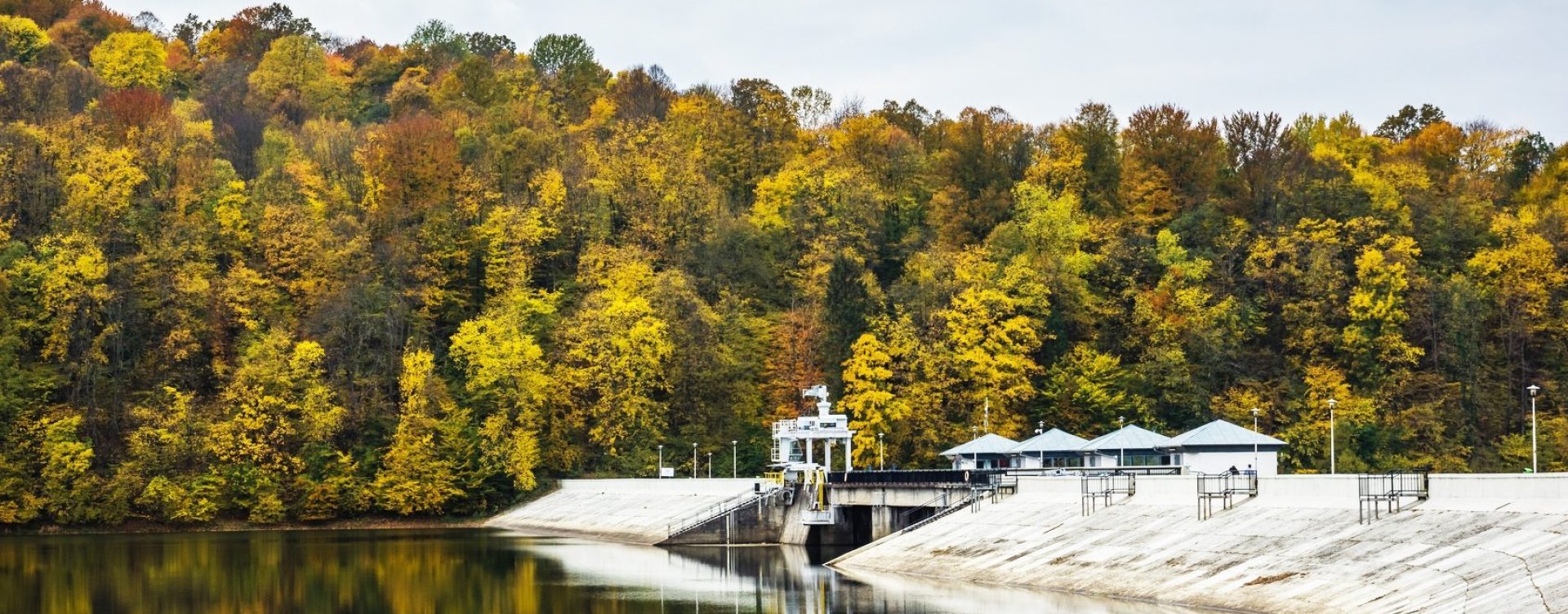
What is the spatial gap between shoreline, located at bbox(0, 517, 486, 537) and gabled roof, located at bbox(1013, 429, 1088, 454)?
33998mm

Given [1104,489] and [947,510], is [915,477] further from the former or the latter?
Answer: [1104,489]

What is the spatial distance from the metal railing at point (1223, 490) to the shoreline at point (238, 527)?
5468 cm

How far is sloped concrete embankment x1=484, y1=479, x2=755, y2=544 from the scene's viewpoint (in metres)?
82.6

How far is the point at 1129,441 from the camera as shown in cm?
7462

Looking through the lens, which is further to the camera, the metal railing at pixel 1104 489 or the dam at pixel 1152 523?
the metal railing at pixel 1104 489

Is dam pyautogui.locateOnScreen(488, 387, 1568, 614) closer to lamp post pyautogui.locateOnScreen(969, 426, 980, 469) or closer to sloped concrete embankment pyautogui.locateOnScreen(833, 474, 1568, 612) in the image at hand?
sloped concrete embankment pyautogui.locateOnScreen(833, 474, 1568, 612)

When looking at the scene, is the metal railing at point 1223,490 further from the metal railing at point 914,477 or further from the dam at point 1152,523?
the metal railing at point 914,477

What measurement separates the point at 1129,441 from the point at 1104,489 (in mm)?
15238

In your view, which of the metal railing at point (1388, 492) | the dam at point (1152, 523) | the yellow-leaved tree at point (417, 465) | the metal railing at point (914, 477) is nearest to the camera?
the dam at point (1152, 523)

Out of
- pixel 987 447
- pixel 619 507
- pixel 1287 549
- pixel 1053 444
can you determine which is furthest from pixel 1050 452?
pixel 1287 549

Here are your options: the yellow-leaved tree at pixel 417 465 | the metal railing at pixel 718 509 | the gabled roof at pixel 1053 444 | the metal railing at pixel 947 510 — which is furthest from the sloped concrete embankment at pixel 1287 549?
the yellow-leaved tree at pixel 417 465

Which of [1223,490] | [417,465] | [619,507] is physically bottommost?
[619,507]

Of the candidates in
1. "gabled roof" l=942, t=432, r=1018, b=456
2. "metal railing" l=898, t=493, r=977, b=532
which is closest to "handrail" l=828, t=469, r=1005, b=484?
"metal railing" l=898, t=493, r=977, b=532

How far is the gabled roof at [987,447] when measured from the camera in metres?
82.4
